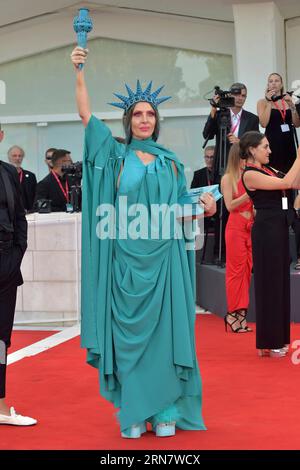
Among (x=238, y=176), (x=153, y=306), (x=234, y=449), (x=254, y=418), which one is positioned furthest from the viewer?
(x=238, y=176)

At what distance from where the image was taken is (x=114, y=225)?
17.0ft

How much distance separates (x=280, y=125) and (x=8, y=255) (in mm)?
5741

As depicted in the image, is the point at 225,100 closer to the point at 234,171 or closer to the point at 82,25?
the point at 234,171

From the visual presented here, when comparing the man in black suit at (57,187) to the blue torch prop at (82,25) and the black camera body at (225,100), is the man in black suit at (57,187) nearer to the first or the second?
the black camera body at (225,100)

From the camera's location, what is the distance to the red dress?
9219 millimetres

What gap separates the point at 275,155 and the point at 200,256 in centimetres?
196

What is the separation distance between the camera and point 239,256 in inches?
365

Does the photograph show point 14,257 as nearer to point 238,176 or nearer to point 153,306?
point 153,306

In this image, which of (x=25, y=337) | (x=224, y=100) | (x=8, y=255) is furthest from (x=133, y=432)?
(x=224, y=100)

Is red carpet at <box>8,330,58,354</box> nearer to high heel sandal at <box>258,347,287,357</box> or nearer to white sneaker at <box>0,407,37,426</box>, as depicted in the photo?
high heel sandal at <box>258,347,287,357</box>

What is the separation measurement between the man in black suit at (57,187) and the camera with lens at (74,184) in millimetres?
255

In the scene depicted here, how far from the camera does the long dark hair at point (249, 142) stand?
7652mm

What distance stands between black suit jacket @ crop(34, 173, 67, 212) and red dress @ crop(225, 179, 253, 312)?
Result: 9.52ft

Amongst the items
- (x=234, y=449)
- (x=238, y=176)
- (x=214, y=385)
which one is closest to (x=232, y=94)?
(x=238, y=176)
